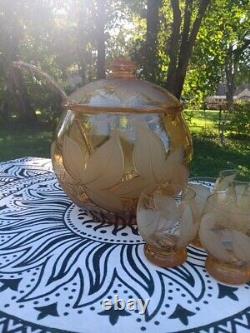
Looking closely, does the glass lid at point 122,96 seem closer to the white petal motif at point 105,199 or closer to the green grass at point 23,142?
the white petal motif at point 105,199

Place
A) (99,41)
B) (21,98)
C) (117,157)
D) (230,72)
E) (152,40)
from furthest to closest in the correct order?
(230,72), (21,98), (99,41), (152,40), (117,157)

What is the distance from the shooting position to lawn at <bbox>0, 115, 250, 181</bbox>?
141 inches

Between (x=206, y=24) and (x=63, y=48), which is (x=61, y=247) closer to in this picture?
(x=63, y=48)

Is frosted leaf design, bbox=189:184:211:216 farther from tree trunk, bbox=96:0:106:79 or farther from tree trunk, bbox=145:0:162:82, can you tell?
tree trunk, bbox=96:0:106:79

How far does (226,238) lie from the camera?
943 millimetres

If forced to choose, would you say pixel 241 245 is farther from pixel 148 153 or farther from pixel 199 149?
pixel 199 149

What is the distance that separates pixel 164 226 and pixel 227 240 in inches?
6.4

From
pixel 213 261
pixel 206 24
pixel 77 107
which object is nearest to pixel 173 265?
pixel 213 261

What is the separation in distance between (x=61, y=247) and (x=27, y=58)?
5.79 m

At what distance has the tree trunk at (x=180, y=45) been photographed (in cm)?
490

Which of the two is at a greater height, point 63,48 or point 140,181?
point 63,48

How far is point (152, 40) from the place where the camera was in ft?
16.6

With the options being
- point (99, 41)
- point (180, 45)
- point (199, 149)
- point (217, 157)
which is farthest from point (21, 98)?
point (217, 157)

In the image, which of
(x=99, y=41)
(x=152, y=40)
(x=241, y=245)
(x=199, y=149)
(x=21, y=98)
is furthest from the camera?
(x=21, y=98)
